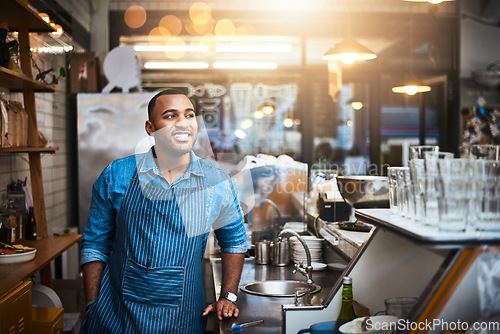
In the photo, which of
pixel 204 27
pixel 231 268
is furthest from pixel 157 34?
pixel 231 268

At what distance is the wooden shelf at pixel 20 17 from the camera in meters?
3.21

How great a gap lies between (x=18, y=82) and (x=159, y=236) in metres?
1.96

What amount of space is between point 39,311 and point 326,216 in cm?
186

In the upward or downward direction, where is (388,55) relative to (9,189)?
upward

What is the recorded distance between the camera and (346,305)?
1940 mm

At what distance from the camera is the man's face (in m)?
2.20

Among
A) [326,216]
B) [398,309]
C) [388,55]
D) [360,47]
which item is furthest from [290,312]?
[388,55]

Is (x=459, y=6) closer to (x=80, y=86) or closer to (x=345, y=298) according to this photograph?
(x=80, y=86)

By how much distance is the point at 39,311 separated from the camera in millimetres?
3201

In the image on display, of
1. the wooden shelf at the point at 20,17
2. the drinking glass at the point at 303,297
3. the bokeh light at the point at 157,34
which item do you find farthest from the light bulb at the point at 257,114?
the drinking glass at the point at 303,297

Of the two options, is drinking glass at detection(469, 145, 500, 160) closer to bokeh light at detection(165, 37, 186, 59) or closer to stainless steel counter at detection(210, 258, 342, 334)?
stainless steel counter at detection(210, 258, 342, 334)

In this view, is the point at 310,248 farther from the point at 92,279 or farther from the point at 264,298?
the point at 92,279

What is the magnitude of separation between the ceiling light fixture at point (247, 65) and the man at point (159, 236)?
15.4ft

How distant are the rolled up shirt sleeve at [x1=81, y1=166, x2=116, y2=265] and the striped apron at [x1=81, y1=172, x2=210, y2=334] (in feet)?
0.17
